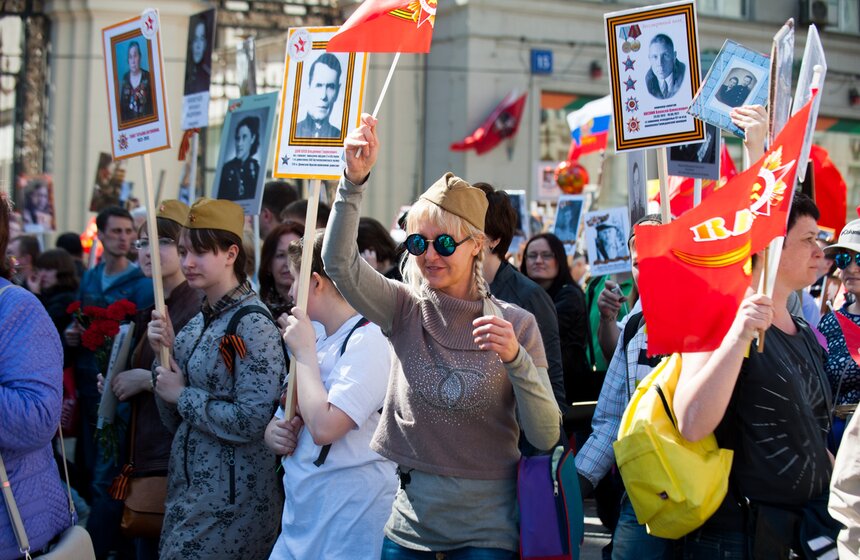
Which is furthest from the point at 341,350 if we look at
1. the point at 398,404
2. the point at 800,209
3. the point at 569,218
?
the point at 569,218

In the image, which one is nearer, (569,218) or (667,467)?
(667,467)

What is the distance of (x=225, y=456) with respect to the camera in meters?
4.61

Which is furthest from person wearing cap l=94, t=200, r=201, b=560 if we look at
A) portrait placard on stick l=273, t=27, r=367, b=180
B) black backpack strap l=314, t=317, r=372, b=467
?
black backpack strap l=314, t=317, r=372, b=467

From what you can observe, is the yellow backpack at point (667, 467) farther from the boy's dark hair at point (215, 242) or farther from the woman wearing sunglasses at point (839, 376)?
the boy's dark hair at point (215, 242)

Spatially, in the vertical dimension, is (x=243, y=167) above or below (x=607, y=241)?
above

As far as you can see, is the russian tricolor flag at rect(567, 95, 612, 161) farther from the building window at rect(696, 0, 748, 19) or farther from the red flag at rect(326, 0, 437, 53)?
the building window at rect(696, 0, 748, 19)

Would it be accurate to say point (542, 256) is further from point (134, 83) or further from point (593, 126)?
point (593, 126)

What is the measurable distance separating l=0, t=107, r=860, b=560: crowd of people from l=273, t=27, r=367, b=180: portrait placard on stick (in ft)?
1.37

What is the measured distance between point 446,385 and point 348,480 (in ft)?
2.47

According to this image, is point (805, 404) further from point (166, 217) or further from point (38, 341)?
point (166, 217)

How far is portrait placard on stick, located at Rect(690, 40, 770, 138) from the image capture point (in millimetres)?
4734

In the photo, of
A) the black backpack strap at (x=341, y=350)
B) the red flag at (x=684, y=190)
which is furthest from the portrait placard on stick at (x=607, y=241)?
the black backpack strap at (x=341, y=350)

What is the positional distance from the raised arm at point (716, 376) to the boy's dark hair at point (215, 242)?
89.6 inches

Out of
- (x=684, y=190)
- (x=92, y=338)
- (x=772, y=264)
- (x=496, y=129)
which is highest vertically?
(x=496, y=129)
